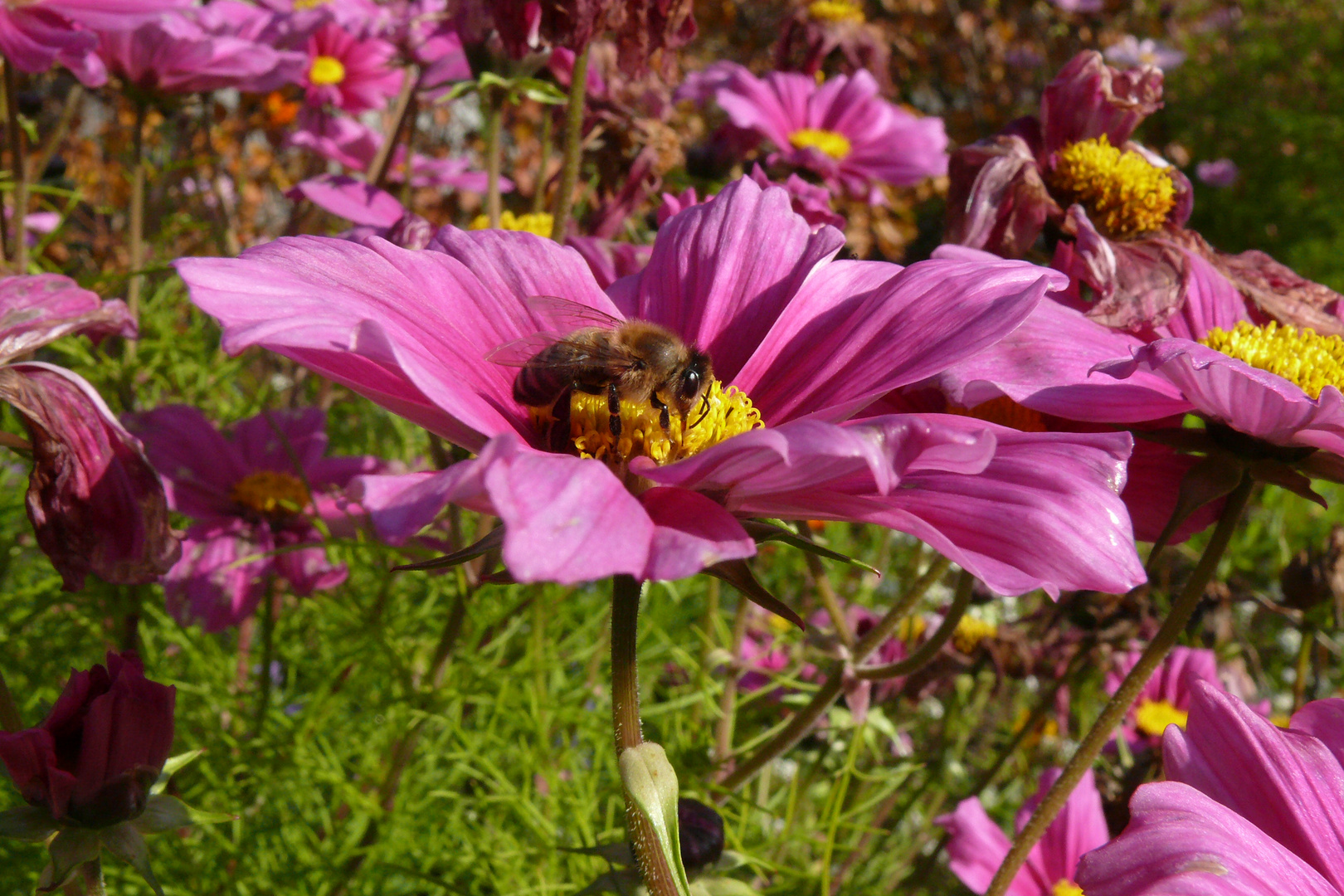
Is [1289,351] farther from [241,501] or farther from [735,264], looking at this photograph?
[241,501]

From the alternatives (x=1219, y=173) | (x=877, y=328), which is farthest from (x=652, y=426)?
(x=1219, y=173)

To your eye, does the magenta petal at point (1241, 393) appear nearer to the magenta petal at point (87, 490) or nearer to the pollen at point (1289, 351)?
the pollen at point (1289, 351)

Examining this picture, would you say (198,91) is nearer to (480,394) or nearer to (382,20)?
(382,20)

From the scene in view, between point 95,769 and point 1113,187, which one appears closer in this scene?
point 95,769

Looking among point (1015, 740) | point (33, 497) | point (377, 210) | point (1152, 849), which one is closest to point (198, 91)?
point (377, 210)

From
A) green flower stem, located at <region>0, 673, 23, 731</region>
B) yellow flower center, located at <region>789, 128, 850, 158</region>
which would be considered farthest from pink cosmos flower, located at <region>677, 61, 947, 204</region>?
green flower stem, located at <region>0, 673, 23, 731</region>

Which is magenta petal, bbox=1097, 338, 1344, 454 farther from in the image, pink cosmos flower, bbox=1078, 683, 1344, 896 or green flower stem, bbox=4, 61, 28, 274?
green flower stem, bbox=4, 61, 28, 274
